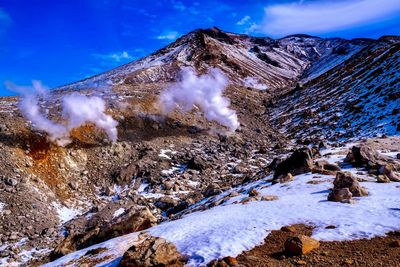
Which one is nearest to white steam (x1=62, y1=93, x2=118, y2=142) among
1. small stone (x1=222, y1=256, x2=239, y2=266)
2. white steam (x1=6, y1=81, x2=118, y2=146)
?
white steam (x1=6, y1=81, x2=118, y2=146)

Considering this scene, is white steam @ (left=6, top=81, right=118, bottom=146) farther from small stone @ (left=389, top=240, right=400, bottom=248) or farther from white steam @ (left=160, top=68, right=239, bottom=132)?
small stone @ (left=389, top=240, right=400, bottom=248)

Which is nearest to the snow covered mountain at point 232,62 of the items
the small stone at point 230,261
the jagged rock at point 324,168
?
the jagged rock at point 324,168

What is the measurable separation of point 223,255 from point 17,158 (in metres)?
21.6

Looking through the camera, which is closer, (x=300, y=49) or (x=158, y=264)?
(x=158, y=264)

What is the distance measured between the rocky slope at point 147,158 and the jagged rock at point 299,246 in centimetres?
754

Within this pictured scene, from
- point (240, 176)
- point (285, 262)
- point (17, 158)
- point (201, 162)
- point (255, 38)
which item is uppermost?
point (255, 38)

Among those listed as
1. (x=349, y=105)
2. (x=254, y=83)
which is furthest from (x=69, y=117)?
(x=254, y=83)

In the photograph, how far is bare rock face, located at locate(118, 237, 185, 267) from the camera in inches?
424

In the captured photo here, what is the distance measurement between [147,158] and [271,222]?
2003 centimetres

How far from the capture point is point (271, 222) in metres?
13.6

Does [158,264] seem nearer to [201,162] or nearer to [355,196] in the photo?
[355,196]

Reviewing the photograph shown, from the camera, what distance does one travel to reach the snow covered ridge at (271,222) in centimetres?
1166

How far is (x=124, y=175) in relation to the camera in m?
29.5

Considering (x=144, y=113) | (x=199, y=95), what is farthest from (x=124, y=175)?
(x=199, y=95)
